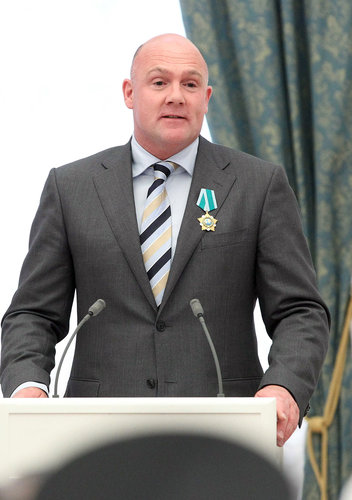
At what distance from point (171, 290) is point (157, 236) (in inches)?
7.1

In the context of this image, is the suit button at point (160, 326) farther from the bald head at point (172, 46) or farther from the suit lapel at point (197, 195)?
the bald head at point (172, 46)

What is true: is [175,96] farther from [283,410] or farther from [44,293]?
[283,410]

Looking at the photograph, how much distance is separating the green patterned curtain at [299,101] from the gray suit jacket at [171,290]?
4.23ft

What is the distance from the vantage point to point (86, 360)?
2283 mm

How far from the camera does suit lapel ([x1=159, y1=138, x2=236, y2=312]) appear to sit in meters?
2.23

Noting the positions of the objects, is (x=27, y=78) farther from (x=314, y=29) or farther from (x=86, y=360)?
(x=86, y=360)

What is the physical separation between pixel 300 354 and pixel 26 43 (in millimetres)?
2366

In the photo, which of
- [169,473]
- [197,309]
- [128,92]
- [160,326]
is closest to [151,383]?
[160,326]

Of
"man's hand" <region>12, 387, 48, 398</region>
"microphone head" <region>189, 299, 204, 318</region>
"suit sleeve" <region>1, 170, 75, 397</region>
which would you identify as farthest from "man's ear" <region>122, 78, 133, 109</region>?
"man's hand" <region>12, 387, 48, 398</region>

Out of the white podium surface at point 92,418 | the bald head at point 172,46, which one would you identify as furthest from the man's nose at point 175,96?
the white podium surface at point 92,418

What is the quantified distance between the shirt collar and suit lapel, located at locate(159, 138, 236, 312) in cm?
2

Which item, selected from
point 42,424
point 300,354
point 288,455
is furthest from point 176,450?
point 288,455

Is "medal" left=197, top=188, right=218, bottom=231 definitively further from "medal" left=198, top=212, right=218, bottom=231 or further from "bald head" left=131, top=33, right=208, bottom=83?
"bald head" left=131, top=33, right=208, bottom=83

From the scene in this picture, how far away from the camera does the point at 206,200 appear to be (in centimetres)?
233
